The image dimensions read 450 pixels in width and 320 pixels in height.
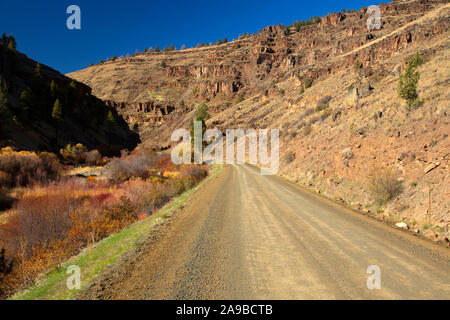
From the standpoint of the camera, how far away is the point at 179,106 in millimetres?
119312

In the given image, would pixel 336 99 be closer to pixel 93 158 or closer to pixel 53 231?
pixel 53 231

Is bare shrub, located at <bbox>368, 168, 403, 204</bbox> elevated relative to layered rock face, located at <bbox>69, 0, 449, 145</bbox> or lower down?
lower down

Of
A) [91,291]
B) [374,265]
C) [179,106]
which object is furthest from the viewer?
[179,106]

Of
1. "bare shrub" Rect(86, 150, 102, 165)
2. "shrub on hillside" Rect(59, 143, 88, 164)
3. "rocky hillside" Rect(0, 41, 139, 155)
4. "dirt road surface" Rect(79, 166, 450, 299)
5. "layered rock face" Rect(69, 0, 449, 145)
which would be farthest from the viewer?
"layered rock face" Rect(69, 0, 449, 145)

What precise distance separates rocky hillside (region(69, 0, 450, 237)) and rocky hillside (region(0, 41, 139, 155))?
31595 millimetres

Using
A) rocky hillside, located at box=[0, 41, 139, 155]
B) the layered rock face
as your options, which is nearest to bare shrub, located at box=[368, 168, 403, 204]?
rocky hillside, located at box=[0, 41, 139, 155]

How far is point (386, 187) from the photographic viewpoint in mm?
9234

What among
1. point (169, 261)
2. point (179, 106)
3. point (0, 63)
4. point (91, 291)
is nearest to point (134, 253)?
point (169, 261)

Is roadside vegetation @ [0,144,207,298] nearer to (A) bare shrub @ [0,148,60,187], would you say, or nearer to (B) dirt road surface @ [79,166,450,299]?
(A) bare shrub @ [0,148,60,187]

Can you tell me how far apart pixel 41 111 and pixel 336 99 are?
2147 inches

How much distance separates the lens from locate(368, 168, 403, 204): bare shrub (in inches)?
361

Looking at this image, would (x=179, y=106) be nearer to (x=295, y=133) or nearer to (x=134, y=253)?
(x=295, y=133)

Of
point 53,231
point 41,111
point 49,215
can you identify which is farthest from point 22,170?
point 41,111
